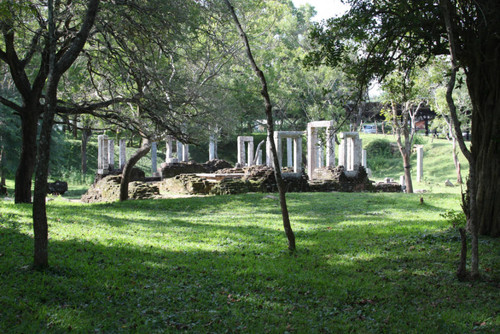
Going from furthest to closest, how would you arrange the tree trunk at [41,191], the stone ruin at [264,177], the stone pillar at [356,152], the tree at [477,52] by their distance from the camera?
1. the stone pillar at [356,152]
2. the stone ruin at [264,177]
3. the tree at [477,52]
4. the tree trunk at [41,191]

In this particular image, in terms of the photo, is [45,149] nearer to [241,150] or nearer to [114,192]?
[114,192]

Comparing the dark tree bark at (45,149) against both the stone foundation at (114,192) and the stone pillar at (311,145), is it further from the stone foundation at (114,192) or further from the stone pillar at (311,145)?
the stone pillar at (311,145)

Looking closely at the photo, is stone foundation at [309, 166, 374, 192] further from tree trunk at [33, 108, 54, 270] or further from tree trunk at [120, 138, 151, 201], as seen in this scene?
tree trunk at [33, 108, 54, 270]

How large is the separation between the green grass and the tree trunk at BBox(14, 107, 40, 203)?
2.80 meters

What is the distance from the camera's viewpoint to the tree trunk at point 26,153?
12195 mm

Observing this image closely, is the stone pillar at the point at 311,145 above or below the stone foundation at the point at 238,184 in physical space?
above

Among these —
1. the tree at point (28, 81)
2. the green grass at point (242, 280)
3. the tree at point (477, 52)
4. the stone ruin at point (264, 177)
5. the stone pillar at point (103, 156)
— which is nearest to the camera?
the green grass at point (242, 280)

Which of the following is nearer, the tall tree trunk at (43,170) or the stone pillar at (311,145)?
the tall tree trunk at (43,170)

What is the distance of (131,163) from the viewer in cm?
1499

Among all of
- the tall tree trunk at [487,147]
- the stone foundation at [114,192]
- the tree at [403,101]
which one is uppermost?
the tree at [403,101]

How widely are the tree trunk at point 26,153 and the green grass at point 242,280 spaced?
280cm

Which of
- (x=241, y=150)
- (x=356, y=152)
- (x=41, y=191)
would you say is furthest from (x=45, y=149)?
(x=241, y=150)

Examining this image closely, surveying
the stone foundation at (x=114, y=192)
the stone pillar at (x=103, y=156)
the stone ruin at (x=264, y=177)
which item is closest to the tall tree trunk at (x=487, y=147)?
the stone ruin at (x=264, y=177)

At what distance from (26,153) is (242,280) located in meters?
8.94
